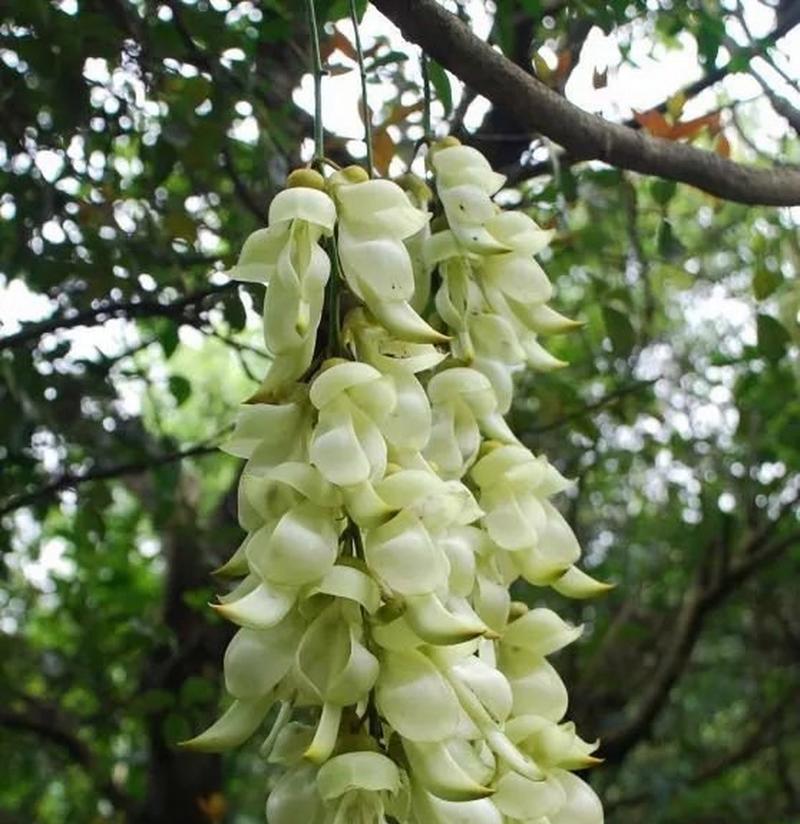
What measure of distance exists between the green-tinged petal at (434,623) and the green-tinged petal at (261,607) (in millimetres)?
66

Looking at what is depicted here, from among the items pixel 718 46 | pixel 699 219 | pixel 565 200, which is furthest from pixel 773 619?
pixel 718 46

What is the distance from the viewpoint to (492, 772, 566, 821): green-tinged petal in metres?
0.77

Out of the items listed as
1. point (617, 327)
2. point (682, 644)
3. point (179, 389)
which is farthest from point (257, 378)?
point (682, 644)

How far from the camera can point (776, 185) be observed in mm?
1132

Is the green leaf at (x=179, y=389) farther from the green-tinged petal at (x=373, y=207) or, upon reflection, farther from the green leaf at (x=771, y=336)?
the green-tinged petal at (x=373, y=207)

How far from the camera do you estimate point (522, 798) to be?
0.78 metres

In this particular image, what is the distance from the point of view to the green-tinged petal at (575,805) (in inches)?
32.4

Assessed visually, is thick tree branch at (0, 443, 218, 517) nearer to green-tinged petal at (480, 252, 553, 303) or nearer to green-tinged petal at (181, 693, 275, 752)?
green-tinged petal at (480, 252, 553, 303)

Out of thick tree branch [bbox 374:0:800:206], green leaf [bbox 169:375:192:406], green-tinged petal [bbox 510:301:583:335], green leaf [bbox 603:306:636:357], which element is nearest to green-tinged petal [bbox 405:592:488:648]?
green-tinged petal [bbox 510:301:583:335]

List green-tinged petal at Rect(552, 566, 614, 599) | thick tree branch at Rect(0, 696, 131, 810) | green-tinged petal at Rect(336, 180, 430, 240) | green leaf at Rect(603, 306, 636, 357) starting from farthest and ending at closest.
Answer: thick tree branch at Rect(0, 696, 131, 810) < green leaf at Rect(603, 306, 636, 357) < green-tinged petal at Rect(552, 566, 614, 599) < green-tinged petal at Rect(336, 180, 430, 240)

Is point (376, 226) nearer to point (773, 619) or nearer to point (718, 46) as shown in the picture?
point (718, 46)

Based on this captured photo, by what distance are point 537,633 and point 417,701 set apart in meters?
0.19

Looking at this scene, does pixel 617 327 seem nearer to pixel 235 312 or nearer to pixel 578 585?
pixel 235 312

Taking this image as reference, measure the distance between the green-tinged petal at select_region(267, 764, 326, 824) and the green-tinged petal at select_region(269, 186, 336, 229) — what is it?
30cm
